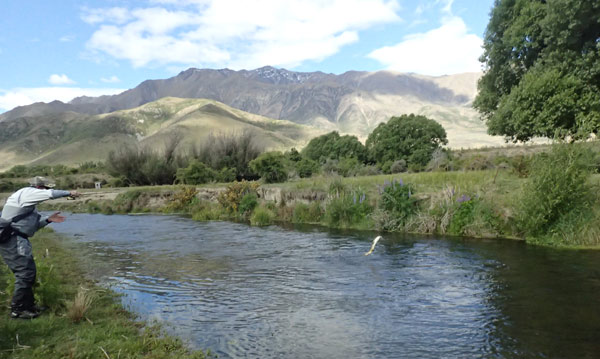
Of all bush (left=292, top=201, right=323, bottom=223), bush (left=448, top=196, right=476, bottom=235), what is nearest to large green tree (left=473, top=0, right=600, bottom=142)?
bush (left=448, top=196, right=476, bottom=235)

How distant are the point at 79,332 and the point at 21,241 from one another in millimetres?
1907

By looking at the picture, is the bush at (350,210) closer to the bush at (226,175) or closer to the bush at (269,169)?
the bush at (269,169)

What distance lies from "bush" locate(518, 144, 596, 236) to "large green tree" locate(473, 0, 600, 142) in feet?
16.6

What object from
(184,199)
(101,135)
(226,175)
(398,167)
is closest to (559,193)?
(398,167)

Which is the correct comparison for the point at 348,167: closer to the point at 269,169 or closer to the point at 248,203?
the point at 269,169

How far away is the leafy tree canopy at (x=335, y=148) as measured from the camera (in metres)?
39.6


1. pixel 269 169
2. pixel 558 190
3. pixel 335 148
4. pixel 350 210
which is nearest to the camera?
pixel 558 190

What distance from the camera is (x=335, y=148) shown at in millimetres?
41188

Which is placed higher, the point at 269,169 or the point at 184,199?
the point at 269,169

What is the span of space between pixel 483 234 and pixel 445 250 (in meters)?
3.23

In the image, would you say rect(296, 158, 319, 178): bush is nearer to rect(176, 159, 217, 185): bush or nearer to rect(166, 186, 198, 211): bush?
rect(176, 159, 217, 185): bush

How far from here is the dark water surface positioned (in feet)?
22.1

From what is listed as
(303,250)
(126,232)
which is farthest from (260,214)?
(303,250)

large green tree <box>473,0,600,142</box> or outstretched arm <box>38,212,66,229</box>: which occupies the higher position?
large green tree <box>473,0,600,142</box>
